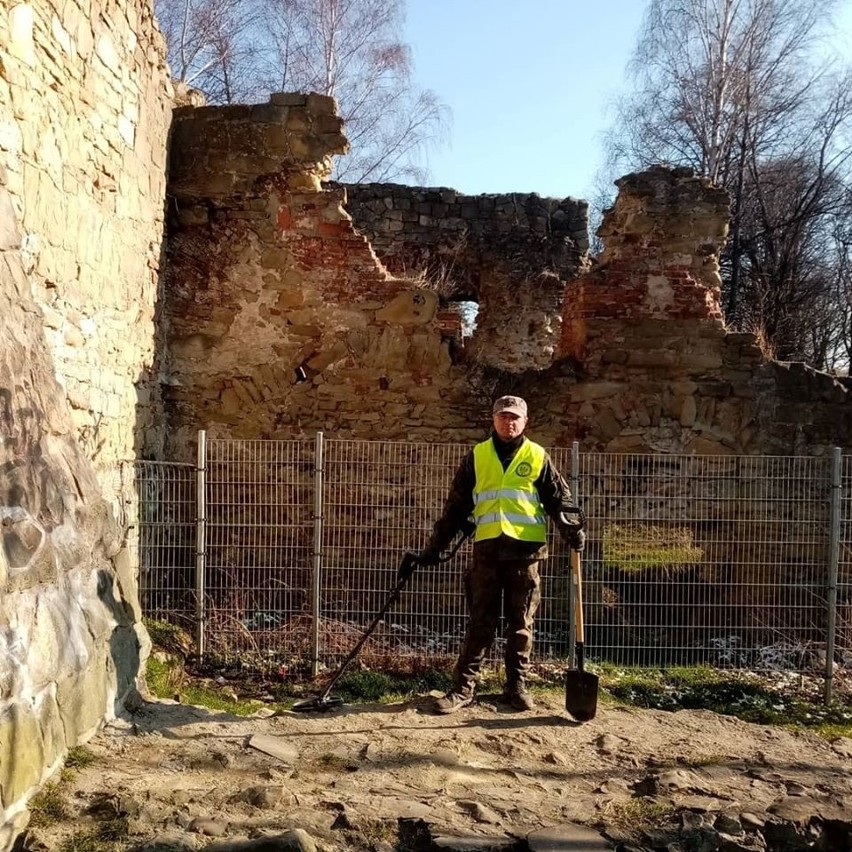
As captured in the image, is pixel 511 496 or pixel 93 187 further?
pixel 93 187

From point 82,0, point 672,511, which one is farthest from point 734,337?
point 82,0

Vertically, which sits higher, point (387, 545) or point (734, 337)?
point (734, 337)

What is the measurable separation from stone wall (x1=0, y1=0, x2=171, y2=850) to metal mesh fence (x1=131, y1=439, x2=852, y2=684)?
3.68 ft

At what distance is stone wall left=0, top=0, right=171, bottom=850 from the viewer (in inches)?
144

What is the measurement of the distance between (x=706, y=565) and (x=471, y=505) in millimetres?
3061

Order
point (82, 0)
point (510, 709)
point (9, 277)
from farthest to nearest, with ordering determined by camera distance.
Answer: point (82, 0) < point (510, 709) < point (9, 277)

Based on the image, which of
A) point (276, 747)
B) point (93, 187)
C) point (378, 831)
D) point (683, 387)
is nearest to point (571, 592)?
point (276, 747)

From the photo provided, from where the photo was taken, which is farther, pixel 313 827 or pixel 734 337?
pixel 734 337

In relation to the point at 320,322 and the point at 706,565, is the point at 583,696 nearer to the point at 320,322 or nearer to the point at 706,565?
the point at 706,565

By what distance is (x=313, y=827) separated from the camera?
3.58 m

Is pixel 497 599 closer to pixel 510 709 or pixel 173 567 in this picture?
pixel 510 709

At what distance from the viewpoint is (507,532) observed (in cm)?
521

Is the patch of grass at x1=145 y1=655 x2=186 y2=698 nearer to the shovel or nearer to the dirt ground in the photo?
the dirt ground

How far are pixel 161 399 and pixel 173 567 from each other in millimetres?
1891
